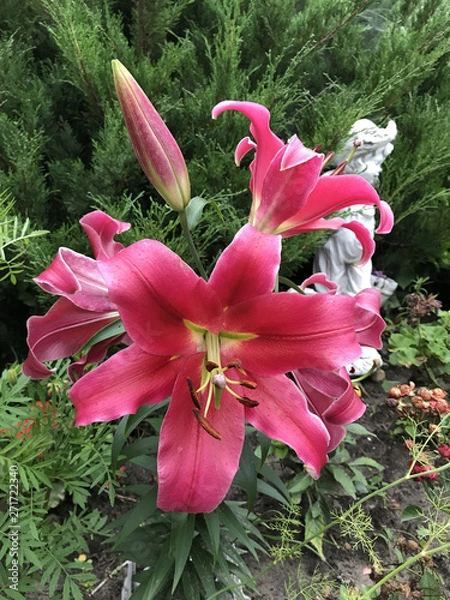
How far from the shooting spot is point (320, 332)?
50 cm

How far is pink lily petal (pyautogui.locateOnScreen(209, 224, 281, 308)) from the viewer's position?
0.48 metres

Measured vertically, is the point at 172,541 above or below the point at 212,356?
below

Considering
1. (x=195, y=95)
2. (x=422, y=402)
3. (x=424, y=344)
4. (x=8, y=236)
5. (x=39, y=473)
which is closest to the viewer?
(x=39, y=473)

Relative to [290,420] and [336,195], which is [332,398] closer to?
[290,420]

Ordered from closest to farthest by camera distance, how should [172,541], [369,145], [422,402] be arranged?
[172,541]
[422,402]
[369,145]

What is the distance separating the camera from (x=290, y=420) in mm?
539

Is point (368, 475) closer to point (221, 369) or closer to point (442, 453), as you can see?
point (442, 453)

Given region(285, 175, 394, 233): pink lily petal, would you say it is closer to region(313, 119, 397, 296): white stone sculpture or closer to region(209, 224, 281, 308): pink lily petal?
region(209, 224, 281, 308): pink lily petal

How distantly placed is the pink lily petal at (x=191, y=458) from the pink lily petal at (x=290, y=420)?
0.03 metres

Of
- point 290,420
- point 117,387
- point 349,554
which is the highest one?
point 117,387

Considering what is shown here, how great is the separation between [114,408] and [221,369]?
4.6 inches

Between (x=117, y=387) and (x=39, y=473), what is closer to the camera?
(x=117, y=387)

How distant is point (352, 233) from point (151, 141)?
166 cm

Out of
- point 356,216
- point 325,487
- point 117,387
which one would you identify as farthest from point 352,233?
point 117,387
